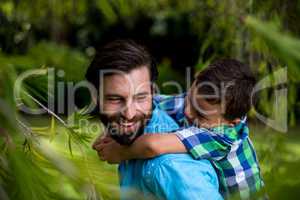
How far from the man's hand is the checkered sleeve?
14cm

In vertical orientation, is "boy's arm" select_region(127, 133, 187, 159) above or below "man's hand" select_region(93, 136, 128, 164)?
above

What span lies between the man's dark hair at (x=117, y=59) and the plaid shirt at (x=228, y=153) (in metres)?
0.19

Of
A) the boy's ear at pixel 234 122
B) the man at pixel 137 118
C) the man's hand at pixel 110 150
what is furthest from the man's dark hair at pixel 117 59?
the boy's ear at pixel 234 122

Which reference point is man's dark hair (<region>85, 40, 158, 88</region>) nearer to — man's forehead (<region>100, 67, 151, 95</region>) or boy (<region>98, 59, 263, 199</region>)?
man's forehead (<region>100, 67, 151, 95</region>)

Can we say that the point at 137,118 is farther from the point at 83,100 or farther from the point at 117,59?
the point at 83,100

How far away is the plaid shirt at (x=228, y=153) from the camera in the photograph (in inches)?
50.5

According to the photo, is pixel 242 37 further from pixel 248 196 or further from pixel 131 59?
pixel 248 196

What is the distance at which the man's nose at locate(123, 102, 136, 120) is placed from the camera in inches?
50.6

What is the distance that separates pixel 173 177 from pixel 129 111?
0.19m

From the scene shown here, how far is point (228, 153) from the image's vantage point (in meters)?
1.37

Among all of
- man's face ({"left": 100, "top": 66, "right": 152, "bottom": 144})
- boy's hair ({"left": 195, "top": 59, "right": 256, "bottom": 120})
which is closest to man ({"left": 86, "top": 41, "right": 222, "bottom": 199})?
man's face ({"left": 100, "top": 66, "right": 152, "bottom": 144})

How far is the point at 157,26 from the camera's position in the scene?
29.0 feet

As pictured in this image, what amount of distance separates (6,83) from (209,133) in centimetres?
73

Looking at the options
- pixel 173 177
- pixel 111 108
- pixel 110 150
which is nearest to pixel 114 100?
pixel 111 108
